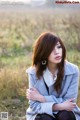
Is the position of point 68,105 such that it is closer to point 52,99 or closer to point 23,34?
point 52,99

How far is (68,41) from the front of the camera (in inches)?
129

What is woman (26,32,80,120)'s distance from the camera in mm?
2705

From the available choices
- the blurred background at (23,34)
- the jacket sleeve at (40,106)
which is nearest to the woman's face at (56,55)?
the jacket sleeve at (40,106)

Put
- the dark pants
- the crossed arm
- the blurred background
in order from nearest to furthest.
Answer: the dark pants, the crossed arm, the blurred background

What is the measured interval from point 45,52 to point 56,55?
0.09 m

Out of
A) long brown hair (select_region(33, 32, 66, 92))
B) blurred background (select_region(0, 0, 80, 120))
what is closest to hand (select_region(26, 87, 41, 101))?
long brown hair (select_region(33, 32, 66, 92))

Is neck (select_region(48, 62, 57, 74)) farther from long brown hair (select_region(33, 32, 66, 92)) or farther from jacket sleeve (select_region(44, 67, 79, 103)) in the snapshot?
jacket sleeve (select_region(44, 67, 79, 103))

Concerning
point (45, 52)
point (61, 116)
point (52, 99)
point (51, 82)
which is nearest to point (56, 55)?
point (45, 52)

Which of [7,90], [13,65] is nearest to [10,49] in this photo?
[13,65]

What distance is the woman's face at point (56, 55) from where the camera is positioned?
2.71 meters

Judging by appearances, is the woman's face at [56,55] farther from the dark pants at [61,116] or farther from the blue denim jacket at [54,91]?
the dark pants at [61,116]

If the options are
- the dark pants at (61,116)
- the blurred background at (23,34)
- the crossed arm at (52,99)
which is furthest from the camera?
the blurred background at (23,34)

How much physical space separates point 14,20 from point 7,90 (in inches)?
27.7

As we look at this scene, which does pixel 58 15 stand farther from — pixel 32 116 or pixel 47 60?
pixel 32 116
